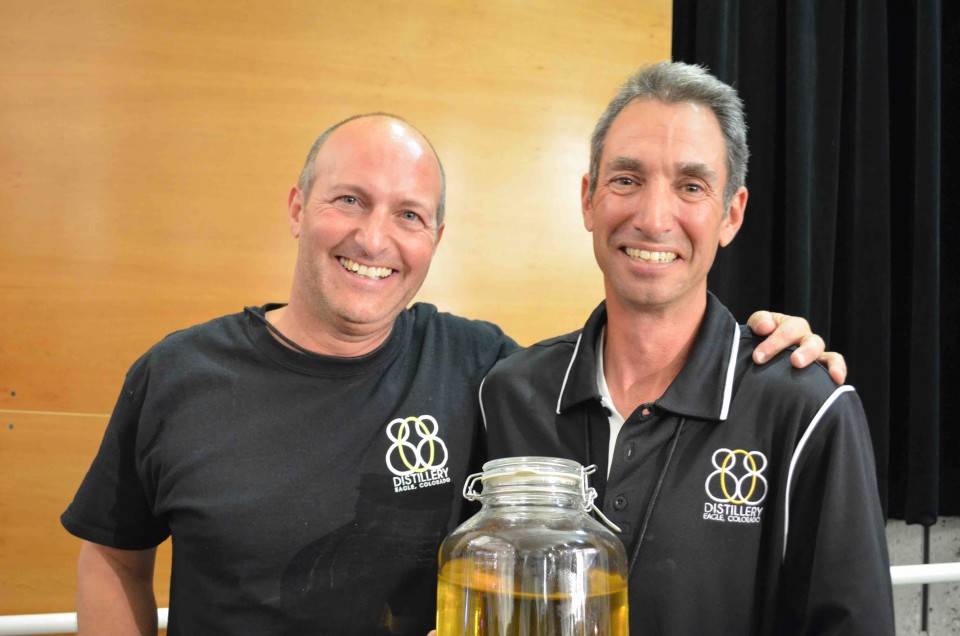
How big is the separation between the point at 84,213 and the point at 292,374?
3.09 feet

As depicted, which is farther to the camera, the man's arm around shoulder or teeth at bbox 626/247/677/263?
the man's arm around shoulder

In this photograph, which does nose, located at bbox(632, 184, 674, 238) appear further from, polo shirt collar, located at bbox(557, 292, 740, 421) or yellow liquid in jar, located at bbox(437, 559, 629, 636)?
yellow liquid in jar, located at bbox(437, 559, 629, 636)

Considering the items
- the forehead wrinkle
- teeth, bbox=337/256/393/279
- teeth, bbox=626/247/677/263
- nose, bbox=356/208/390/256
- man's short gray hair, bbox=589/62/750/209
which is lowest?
teeth, bbox=337/256/393/279

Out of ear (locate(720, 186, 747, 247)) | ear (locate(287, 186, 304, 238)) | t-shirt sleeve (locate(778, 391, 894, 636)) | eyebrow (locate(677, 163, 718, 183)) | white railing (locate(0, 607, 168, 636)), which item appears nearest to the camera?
t-shirt sleeve (locate(778, 391, 894, 636))

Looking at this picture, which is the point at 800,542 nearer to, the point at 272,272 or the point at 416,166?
the point at 416,166

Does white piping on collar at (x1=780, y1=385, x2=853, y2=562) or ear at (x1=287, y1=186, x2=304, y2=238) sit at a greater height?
ear at (x1=287, y1=186, x2=304, y2=238)

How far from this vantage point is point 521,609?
2.99ft

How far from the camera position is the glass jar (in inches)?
A: 35.8

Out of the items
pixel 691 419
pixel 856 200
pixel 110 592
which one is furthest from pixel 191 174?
pixel 856 200

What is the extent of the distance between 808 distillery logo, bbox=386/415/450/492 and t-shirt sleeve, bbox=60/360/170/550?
45 cm

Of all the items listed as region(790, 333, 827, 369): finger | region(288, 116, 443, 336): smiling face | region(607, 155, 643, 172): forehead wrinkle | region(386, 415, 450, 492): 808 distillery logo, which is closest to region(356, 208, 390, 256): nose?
region(288, 116, 443, 336): smiling face

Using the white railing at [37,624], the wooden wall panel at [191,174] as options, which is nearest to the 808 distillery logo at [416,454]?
the white railing at [37,624]

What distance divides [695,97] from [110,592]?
1.29 metres

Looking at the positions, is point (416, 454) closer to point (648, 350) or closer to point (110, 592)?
point (648, 350)
